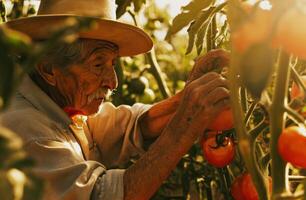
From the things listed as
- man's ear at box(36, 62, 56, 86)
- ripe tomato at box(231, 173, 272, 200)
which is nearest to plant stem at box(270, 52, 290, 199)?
ripe tomato at box(231, 173, 272, 200)

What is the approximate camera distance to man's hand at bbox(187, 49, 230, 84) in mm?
1622

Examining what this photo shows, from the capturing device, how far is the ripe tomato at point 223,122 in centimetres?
140

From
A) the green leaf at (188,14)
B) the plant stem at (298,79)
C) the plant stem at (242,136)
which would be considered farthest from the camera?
the green leaf at (188,14)

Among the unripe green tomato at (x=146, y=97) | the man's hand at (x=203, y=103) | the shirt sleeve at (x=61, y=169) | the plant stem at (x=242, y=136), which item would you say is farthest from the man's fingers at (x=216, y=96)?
the unripe green tomato at (x=146, y=97)

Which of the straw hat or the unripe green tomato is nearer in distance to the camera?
the straw hat

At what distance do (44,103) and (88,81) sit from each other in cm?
17

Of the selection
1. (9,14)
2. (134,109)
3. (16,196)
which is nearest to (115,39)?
(134,109)

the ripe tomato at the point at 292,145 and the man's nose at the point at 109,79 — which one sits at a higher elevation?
the ripe tomato at the point at 292,145

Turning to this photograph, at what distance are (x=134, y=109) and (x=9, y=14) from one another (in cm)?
94

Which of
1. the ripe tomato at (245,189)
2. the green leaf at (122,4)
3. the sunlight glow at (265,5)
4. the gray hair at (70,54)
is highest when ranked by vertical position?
the sunlight glow at (265,5)

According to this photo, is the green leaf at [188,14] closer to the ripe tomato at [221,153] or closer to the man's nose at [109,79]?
the ripe tomato at [221,153]

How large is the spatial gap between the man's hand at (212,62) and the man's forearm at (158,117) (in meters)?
0.18

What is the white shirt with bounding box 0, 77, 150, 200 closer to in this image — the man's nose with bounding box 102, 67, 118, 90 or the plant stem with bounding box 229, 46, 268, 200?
the man's nose with bounding box 102, 67, 118, 90

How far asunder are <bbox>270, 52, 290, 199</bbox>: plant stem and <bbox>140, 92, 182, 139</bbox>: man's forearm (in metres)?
1.06
